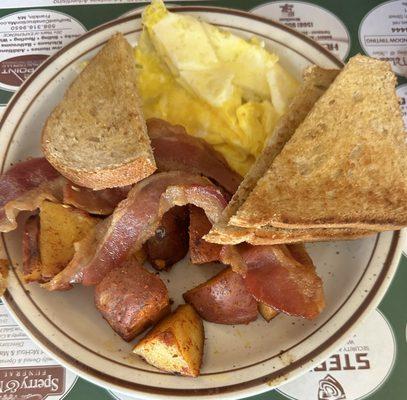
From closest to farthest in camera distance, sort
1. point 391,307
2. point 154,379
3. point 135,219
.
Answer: point 154,379 < point 135,219 < point 391,307

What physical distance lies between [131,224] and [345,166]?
0.69m

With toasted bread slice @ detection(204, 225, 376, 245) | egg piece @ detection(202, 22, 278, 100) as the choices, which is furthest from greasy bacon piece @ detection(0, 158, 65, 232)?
egg piece @ detection(202, 22, 278, 100)

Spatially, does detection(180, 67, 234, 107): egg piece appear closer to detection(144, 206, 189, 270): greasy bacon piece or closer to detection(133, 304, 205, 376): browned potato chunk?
detection(144, 206, 189, 270): greasy bacon piece

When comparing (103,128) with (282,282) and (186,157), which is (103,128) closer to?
(186,157)

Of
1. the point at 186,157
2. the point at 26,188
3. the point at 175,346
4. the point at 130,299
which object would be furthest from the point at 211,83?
the point at 175,346

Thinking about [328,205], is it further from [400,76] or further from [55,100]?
[55,100]

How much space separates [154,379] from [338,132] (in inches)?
37.2

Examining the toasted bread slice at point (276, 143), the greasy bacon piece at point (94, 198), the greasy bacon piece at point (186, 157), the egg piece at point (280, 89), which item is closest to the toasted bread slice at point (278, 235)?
the toasted bread slice at point (276, 143)

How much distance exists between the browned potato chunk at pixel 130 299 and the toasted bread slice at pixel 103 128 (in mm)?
306

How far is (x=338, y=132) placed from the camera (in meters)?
1.69

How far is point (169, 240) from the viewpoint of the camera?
5.74 feet

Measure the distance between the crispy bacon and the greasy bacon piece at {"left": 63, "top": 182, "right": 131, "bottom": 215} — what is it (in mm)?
74

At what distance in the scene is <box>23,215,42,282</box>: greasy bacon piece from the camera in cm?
167

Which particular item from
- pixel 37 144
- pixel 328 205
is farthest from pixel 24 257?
pixel 328 205
